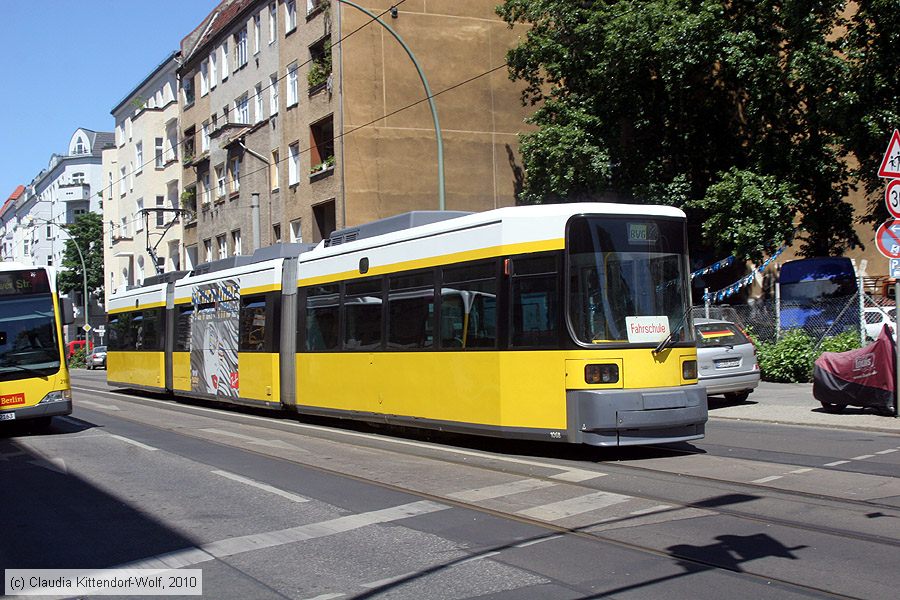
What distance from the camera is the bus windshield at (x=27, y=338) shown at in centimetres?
1526

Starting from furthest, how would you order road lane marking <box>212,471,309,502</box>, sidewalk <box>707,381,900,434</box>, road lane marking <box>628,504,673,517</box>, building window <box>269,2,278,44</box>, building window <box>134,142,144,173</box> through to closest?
building window <box>134,142,144,173</box> < building window <box>269,2,278,44</box> < sidewalk <box>707,381,900,434</box> < road lane marking <box>212,471,309,502</box> < road lane marking <box>628,504,673,517</box>

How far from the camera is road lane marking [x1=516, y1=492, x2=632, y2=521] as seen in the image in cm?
794

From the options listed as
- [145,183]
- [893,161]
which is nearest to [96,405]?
[893,161]

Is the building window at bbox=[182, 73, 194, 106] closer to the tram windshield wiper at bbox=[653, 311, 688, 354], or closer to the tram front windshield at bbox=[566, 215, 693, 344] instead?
the tram front windshield at bbox=[566, 215, 693, 344]

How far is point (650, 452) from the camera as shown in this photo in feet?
38.2

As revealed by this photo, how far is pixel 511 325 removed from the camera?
11.3m

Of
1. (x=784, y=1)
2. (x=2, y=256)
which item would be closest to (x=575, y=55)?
(x=784, y=1)

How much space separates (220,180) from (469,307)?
1448 inches

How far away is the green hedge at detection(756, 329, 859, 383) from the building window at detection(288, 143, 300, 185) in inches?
844

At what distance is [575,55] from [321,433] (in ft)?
59.5

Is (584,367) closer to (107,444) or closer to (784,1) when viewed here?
(107,444)

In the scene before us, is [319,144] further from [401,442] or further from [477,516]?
[477,516]

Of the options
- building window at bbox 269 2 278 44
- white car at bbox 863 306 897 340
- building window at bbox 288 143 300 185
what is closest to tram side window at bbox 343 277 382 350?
white car at bbox 863 306 897 340

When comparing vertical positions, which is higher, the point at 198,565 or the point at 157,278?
the point at 157,278
